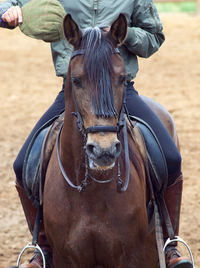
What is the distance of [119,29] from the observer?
4059 mm

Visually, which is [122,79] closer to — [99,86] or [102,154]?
[99,86]

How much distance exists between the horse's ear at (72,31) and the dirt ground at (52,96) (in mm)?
3015

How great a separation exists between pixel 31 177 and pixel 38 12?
1.23m

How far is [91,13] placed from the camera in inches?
187

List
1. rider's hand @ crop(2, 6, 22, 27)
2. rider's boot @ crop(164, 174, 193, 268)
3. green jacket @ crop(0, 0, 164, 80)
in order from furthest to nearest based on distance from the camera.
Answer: rider's boot @ crop(164, 174, 193, 268) → green jacket @ crop(0, 0, 164, 80) → rider's hand @ crop(2, 6, 22, 27)

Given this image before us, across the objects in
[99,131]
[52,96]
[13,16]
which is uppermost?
[13,16]

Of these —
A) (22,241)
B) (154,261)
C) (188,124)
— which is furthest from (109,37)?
(188,124)

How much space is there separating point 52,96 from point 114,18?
819 centimetres

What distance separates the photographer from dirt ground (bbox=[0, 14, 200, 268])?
7402 millimetres

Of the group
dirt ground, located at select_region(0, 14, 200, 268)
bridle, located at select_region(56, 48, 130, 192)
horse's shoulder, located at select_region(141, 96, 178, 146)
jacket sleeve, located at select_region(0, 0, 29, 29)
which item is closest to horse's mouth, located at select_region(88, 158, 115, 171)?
bridle, located at select_region(56, 48, 130, 192)

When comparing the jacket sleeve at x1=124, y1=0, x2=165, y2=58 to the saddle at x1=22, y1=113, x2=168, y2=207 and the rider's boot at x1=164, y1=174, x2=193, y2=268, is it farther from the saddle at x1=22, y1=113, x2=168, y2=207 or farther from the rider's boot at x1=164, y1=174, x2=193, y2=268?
the rider's boot at x1=164, y1=174, x2=193, y2=268

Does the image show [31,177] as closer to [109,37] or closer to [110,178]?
[110,178]

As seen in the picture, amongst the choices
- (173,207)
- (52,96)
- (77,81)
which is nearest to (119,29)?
(77,81)

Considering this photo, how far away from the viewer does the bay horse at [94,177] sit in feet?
12.6
